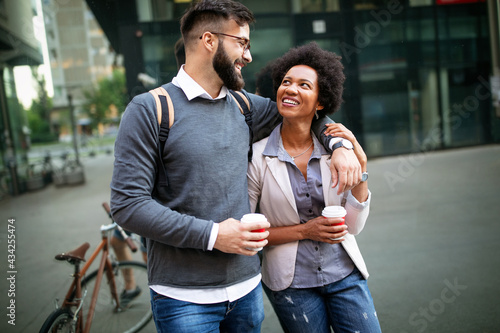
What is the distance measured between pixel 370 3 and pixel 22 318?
28.8ft

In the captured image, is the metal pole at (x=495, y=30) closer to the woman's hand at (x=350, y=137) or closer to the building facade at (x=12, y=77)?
the woman's hand at (x=350, y=137)

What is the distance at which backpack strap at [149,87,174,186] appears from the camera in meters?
1.41

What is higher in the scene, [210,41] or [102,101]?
[102,101]

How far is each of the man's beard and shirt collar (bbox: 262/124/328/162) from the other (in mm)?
379

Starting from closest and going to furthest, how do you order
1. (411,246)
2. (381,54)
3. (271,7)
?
(411,246)
(271,7)
(381,54)

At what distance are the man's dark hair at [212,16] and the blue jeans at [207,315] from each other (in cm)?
109

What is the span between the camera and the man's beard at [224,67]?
1.55m

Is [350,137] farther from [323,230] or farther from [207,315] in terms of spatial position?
[207,315]

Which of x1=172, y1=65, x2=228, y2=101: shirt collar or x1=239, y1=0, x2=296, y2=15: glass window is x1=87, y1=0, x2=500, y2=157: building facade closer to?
x1=239, y1=0, x2=296, y2=15: glass window

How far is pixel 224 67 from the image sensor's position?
5.10 feet

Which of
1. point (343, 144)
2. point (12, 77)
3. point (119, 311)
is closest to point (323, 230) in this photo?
point (343, 144)

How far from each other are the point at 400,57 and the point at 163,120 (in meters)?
9.97

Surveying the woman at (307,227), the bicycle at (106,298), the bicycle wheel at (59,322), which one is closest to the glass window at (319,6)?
the bicycle at (106,298)

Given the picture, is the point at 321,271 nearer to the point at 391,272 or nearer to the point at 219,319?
the point at 219,319
